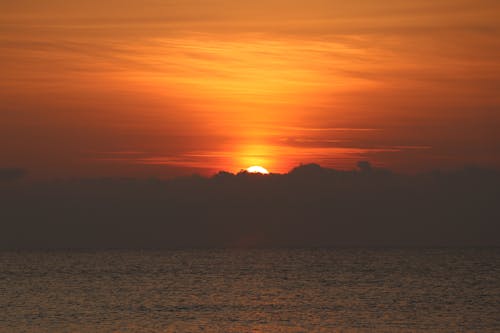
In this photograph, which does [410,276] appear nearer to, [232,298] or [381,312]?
[232,298]

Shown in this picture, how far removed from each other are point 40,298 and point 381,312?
133 ft

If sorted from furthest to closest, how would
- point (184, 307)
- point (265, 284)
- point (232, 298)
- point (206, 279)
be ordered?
1. point (206, 279)
2. point (265, 284)
3. point (232, 298)
4. point (184, 307)

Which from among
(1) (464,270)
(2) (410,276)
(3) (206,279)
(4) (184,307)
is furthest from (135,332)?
(1) (464,270)

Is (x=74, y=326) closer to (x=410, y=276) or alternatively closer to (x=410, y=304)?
(x=410, y=304)

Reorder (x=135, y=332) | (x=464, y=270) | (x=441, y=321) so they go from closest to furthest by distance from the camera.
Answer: (x=135, y=332), (x=441, y=321), (x=464, y=270)

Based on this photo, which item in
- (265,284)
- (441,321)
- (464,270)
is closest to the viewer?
(441,321)

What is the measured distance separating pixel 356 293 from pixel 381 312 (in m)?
23.7

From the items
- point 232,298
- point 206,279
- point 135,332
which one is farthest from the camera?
point 206,279

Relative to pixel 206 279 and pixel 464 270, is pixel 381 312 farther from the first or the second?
pixel 464 270

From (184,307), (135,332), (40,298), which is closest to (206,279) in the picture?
(40,298)

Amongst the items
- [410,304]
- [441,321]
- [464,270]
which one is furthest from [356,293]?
[464,270]

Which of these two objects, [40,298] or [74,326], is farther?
[40,298]

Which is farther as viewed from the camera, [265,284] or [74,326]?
[265,284]

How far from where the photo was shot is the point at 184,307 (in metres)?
80.4
